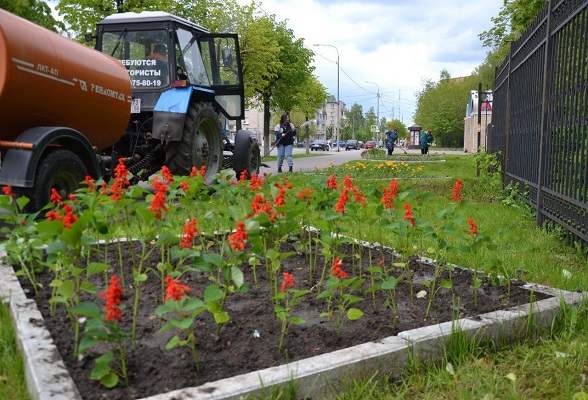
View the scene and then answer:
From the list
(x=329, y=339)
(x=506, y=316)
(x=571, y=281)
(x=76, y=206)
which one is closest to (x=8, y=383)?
(x=329, y=339)

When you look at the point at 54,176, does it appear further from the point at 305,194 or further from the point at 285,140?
the point at 285,140

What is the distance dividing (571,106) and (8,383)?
15.3ft

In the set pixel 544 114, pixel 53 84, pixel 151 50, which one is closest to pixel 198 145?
pixel 151 50

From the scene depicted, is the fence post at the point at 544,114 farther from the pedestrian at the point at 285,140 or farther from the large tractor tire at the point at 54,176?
the pedestrian at the point at 285,140

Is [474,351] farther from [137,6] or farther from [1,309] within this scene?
[137,6]

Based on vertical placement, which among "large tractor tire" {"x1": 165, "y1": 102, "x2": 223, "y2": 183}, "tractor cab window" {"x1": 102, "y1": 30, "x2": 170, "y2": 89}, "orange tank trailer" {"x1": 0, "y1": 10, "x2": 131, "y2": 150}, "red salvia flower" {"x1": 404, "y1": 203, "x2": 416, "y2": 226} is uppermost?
"tractor cab window" {"x1": 102, "y1": 30, "x2": 170, "y2": 89}

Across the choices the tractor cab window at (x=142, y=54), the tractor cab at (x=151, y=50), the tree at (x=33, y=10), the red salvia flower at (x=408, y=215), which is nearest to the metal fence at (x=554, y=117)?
the red salvia flower at (x=408, y=215)

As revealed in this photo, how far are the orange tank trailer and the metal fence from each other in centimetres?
484

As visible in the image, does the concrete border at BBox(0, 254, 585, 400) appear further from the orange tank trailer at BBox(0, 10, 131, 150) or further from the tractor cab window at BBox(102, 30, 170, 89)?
the tractor cab window at BBox(102, 30, 170, 89)

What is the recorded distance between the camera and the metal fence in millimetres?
4680

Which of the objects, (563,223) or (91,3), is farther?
(91,3)

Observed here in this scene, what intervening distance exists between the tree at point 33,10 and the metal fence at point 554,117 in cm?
1159

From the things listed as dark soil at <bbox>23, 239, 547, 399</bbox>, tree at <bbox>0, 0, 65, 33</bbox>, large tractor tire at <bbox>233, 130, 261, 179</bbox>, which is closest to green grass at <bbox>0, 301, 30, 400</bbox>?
dark soil at <bbox>23, 239, 547, 399</bbox>

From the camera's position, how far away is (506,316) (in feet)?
9.39
